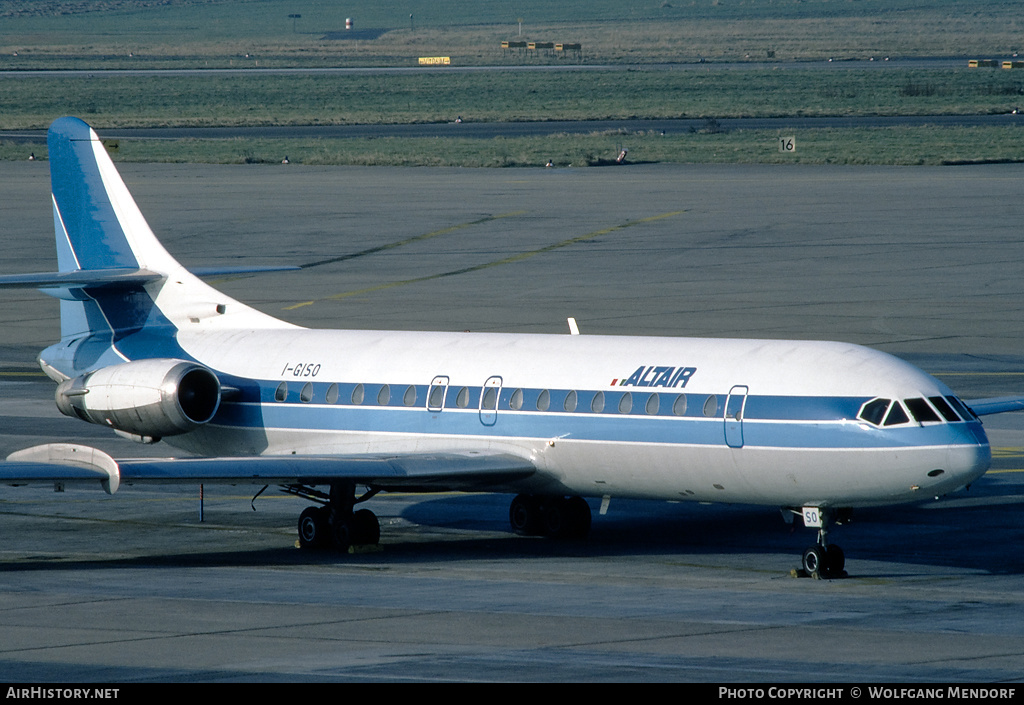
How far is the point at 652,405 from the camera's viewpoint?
2491 cm

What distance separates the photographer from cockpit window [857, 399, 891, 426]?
23172 millimetres

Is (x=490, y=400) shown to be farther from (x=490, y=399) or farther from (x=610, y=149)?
(x=610, y=149)

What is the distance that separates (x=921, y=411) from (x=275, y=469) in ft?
29.7

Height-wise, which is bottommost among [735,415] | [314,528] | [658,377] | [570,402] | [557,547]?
[557,547]

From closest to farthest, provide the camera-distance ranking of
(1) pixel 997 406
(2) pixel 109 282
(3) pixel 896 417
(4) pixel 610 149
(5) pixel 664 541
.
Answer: (3) pixel 896 417
(5) pixel 664 541
(1) pixel 997 406
(2) pixel 109 282
(4) pixel 610 149

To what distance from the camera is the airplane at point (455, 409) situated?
76.8 ft

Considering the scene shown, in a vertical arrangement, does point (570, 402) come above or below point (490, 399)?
below

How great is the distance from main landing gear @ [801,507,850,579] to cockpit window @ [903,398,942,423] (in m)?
1.86

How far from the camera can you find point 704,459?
24281 millimetres

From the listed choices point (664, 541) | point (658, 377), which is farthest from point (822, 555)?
point (664, 541)

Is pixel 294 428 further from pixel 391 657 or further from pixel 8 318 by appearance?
pixel 8 318

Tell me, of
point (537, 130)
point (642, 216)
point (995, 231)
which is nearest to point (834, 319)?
point (995, 231)

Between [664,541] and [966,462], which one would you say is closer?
[966,462]

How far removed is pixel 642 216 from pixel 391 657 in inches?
2220
